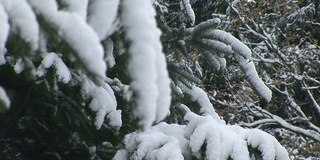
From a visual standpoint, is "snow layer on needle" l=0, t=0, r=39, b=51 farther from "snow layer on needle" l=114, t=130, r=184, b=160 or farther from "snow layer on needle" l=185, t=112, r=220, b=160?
"snow layer on needle" l=185, t=112, r=220, b=160

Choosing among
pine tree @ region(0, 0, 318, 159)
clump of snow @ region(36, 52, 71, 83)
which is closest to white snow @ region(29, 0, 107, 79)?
pine tree @ region(0, 0, 318, 159)

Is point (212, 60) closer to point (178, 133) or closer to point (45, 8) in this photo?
point (178, 133)

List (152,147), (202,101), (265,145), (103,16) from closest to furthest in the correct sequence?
(103,16), (152,147), (265,145), (202,101)

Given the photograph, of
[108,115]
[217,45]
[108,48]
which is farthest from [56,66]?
[217,45]

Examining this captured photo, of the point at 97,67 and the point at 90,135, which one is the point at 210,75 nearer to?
the point at 90,135

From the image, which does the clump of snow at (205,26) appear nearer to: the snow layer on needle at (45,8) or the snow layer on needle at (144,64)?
the snow layer on needle at (144,64)

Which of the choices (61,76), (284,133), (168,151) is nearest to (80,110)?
(61,76)

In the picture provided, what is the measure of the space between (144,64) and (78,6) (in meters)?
0.17

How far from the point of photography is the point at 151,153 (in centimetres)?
212

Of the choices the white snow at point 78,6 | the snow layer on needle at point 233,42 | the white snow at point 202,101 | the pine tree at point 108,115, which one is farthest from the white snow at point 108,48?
the white snow at point 78,6

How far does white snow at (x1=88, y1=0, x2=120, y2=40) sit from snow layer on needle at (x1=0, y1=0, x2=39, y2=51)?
A: 0.39 ft

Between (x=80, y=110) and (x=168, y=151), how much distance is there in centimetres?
49

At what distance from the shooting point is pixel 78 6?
2.44 feet

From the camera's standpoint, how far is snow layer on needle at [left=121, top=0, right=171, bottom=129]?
65cm
